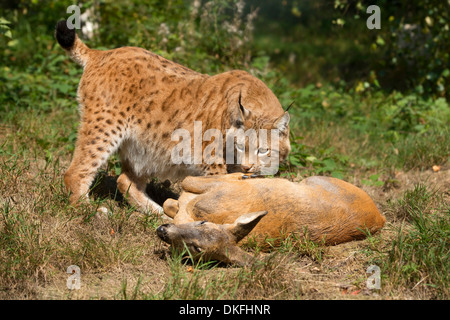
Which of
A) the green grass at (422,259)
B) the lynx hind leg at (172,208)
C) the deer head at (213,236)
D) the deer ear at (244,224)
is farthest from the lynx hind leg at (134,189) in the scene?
the green grass at (422,259)

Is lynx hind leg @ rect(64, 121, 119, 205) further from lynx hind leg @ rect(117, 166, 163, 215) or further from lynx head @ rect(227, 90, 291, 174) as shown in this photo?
lynx head @ rect(227, 90, 291, 174)

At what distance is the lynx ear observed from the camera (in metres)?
4.27

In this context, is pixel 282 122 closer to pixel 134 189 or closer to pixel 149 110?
pixel 149 110

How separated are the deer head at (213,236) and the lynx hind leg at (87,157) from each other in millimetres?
1396

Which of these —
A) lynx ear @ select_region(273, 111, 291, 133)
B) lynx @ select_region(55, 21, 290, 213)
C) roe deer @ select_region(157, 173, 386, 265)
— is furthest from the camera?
lynx @ select_region(55, 21, 290, 213)

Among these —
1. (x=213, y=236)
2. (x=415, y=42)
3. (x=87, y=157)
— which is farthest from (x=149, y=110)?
(x=415, y=42)

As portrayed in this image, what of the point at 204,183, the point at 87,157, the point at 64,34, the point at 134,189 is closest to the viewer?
the point at 204,183

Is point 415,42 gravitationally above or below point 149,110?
above

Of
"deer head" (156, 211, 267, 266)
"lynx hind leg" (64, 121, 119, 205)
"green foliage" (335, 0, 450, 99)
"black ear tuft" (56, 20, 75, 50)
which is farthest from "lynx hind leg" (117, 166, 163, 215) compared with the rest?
"green foliage" (335, 0, 450, 99)

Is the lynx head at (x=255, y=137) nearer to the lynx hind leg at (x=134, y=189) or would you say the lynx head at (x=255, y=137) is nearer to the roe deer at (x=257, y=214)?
the roe deer at (x=257, y=214)

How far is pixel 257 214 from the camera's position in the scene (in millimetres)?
3277

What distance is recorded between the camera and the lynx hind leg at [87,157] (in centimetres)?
446

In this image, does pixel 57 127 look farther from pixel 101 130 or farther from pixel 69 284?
pixel 69 284

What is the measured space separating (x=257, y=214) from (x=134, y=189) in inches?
83.0
